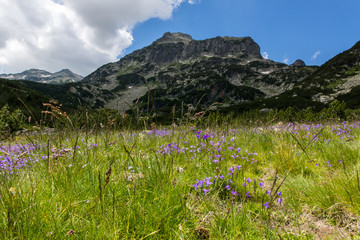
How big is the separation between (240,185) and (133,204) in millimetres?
1906

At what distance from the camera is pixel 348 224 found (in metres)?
2.20

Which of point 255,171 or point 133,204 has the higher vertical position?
point 133,204

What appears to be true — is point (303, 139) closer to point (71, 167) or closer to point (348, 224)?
point (348, 224)

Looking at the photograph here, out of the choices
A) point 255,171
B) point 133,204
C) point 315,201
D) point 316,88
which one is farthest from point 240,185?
point 316,88

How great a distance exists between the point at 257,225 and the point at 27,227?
246cm

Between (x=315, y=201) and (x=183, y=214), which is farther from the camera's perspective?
(x=315, y=201)

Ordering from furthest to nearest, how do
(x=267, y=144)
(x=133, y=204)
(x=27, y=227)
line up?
1. (x=267, y=144)
2. (x=133, y=204)
3. (x=27, y=227)

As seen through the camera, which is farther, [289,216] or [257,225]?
[289,216]

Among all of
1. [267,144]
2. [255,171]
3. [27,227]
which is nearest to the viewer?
[27,227]

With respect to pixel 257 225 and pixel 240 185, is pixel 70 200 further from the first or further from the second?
pixel 240 185

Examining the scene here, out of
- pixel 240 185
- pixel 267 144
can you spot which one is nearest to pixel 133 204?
pixel 240 185

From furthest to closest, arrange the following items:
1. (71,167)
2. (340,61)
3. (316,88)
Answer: (340,61) → (316,88) → (71,167)

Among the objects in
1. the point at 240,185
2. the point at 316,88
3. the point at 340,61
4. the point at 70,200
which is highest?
the point at 340,61

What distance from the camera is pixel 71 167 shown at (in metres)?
2.74
